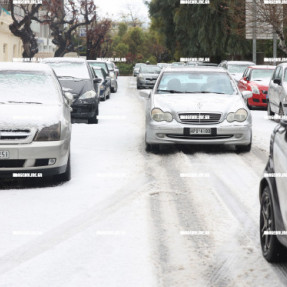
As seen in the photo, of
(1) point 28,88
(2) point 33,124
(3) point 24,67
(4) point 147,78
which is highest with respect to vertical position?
(3) point 24,67

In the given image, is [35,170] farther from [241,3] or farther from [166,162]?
[241,3]

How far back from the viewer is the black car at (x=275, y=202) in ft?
16.6

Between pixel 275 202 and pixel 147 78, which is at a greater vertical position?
pixel 275 202

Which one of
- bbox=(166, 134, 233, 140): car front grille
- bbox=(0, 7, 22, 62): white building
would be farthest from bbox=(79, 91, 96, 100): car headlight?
bbox=(0, 7, 22, 62): white building

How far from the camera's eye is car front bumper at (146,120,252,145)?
38.0 ft

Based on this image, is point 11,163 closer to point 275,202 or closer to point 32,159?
point 32,159

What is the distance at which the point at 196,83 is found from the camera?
43.2 ft

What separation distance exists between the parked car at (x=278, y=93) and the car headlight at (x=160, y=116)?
5.40m

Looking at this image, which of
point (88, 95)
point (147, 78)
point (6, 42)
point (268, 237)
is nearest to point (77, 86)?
point (88, 95)

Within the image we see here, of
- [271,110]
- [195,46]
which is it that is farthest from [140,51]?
[271,110]

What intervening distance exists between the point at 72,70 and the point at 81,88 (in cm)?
136

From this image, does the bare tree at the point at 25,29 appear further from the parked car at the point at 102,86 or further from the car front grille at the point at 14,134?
the car front grille at the point at 14,134

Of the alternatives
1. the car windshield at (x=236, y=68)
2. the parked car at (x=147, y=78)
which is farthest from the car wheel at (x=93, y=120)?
the parked car at (x=147, y=78)

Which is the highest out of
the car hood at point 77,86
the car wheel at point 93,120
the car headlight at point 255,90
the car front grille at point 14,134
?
the car front grille at point 14,134
